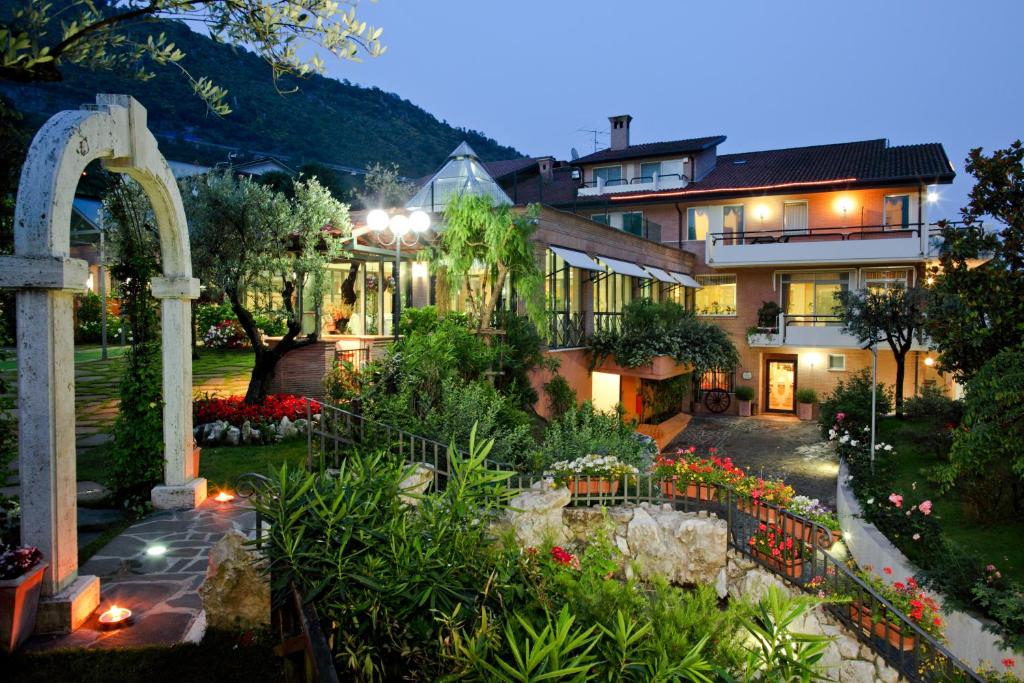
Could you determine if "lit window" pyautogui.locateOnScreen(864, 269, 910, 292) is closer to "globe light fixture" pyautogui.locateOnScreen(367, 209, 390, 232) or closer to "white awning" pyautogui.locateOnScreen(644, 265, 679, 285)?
"white awning" pyautogui.locateOnScreen(644, 265, 679, 285)

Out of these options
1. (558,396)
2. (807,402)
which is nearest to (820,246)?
(807,402)

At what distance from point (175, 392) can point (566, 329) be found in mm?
10116

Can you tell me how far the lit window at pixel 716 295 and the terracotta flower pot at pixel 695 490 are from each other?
17620 millimetres

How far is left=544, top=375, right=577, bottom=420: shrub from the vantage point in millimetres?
13984

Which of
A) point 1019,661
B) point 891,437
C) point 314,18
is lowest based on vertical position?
point 1019,661

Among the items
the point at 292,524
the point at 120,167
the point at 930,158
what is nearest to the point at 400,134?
the point at 930,158

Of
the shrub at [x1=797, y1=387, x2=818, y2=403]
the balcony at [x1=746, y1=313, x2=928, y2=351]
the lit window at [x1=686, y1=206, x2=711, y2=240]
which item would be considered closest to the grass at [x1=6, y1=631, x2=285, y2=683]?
the balcony at [x1=746, y1=313, x2=928, y2=351]

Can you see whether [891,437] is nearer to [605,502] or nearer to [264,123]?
[605,502]

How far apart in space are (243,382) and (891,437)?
49.6 ft

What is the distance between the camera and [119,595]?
17.4ft

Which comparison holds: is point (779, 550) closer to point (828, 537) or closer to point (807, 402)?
point (828, 537)

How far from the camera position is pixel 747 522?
8.34m

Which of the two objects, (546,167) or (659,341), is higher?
(546,167)

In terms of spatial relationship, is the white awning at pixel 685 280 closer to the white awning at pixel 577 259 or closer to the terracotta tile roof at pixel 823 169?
the terracotta tile roof at pixel 823 169
